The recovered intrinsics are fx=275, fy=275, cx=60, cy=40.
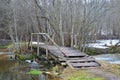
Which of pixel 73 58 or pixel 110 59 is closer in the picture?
pixel 73 58

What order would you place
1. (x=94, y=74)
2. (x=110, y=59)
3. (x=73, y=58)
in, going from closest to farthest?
(x=94, y=74) → (x=73, y=58) → (x=110, y=59)

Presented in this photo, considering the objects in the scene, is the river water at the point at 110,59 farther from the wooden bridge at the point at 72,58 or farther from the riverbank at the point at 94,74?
the riverbank at the point at 94,74

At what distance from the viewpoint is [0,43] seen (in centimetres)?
3578

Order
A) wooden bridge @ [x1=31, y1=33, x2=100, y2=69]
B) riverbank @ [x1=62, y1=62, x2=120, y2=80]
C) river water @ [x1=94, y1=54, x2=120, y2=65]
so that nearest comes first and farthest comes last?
1. riverbank @ [x1=62, y1=62, x2=120, y2=80]
2. wooden bridge @ [x1=31, y1=33, x2=100, y2=69]
3. river water @ [x1=94, y1=54, x2=120, y2=65]


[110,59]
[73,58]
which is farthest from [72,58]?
[110,59]

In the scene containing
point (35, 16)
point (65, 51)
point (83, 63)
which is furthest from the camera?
point (35, 16)

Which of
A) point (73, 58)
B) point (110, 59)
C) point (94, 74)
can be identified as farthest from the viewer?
point (110, 59)

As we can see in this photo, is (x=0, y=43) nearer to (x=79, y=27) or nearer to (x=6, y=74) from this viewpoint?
(x=79, y=27)

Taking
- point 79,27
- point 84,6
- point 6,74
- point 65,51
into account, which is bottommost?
point 6,74

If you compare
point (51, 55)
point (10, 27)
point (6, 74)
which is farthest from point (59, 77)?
point (10, 27)

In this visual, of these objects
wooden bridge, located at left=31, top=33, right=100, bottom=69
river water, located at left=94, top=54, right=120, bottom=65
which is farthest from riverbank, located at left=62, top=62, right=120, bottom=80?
river water, located at left=94, top=54, right=120, bottom=65

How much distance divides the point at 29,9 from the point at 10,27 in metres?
3.98

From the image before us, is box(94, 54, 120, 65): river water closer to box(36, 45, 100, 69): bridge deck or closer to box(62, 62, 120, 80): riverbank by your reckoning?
box(36, 45, 100, 69): bridge deck

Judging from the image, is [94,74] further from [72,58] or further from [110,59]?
[110,59]
